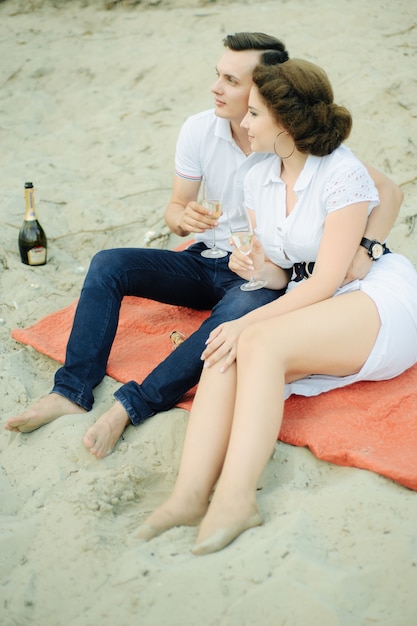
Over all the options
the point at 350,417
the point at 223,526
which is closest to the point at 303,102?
the point at 350,417

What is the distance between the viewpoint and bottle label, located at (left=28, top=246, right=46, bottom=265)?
427 centimetres

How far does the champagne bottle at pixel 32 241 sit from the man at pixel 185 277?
1.06 meters

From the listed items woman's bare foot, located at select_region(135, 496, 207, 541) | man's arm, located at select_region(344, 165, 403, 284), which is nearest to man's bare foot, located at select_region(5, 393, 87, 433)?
woman's bare foot, located at select_region(135, 496, 207, 541)

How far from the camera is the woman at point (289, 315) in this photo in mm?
2383

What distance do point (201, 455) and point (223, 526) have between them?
1.04 feet

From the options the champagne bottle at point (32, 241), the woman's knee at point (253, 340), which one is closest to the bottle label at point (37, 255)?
the champagne bottle at point (32, 241)

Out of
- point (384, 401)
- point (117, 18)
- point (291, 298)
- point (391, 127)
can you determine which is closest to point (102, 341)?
point (291, 298)

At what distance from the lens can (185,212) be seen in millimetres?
3152

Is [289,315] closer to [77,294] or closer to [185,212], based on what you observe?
[185,212]

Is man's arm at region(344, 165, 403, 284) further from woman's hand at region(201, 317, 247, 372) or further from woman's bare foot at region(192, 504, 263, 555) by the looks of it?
woman's bare foot at region(192, 504, 263, 555)

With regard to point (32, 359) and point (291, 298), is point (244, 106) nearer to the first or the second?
point (291, 298)

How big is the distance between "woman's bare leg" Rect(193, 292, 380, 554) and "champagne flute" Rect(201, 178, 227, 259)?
0.63 metres

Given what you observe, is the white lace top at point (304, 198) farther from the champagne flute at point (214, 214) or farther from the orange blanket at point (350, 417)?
the orange blanket at point (350, 417)

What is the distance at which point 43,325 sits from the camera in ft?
12.3
